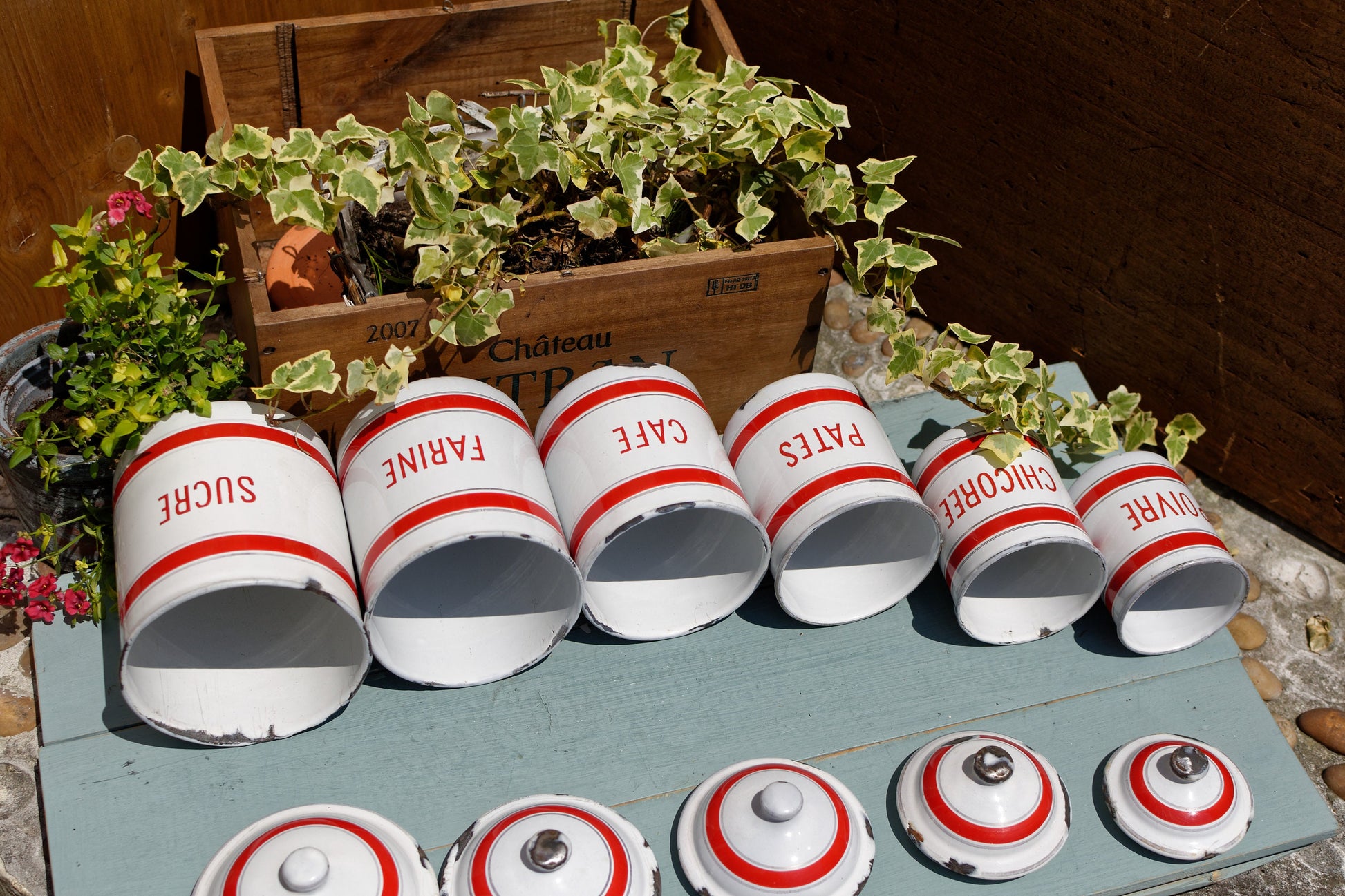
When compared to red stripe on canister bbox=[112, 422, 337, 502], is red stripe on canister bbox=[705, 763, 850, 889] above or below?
below

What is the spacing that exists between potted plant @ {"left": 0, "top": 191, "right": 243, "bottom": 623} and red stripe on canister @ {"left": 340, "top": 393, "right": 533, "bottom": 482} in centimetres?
21

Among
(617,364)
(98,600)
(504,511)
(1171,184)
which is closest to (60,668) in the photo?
(98,600)

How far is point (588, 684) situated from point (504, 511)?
0.37 m

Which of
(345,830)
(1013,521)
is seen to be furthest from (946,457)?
(345,830)

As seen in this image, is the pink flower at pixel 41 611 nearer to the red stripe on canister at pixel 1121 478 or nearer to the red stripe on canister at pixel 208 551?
the red stripe on canister at pixel 208 551

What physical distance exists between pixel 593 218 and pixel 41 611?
3.48ft

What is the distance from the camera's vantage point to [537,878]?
55.9 inches

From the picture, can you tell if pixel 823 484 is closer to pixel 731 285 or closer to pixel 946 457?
pixel 946 457

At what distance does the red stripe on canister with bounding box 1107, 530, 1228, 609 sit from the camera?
6.01 feet

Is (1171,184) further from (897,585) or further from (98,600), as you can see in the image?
(98,600)

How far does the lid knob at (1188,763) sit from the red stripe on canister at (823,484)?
56cm

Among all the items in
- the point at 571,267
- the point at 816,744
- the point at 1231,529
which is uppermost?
the point at 571,267

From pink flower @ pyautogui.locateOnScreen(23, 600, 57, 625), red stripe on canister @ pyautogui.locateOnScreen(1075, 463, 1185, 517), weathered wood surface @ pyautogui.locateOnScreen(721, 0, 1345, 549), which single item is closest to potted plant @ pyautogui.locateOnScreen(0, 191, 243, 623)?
pink flower @ pyautogui.locateOnScreen(23, 600, 57, 625)

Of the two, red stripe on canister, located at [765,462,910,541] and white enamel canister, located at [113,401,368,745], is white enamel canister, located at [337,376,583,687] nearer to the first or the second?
white enamel canister, located at [113,401,368,745]
